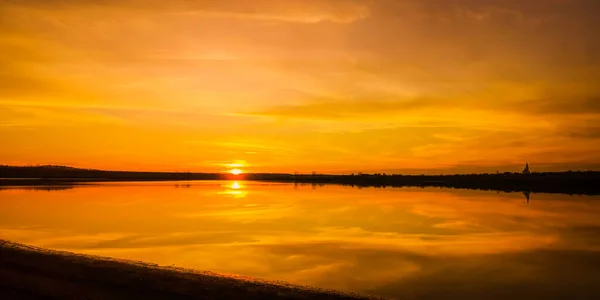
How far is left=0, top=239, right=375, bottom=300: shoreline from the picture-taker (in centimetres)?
1380

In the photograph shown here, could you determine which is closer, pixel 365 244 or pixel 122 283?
pixel 122 283

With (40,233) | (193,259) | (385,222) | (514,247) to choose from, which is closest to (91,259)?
(193,259)

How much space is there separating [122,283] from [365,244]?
1378 centimetres

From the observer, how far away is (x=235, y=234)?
2984 centimetres

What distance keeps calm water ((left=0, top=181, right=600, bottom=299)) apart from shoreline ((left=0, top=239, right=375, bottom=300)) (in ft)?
8.88

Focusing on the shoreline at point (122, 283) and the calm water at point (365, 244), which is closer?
the shoreline at point (122, 283)

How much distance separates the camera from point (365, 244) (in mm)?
26203

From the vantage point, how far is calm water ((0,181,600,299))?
18062 millimetres

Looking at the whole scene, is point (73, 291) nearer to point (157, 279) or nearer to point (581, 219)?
point (157, 279)

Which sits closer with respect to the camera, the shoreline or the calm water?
the shoreline

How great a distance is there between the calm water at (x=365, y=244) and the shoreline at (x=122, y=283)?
8.88 ft

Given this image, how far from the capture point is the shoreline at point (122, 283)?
1380 cm

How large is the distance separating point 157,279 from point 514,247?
57.0 ft

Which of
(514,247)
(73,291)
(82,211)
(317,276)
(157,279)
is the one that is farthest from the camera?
(82,211)
